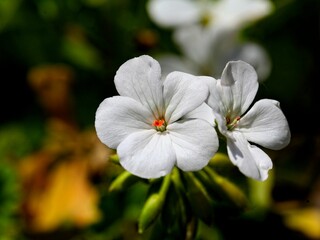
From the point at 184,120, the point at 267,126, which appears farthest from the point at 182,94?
the point at 267,126

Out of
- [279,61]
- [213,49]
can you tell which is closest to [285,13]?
[279,61]

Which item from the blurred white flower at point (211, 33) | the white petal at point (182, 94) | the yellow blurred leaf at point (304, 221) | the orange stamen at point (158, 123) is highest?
the white petal at point (182, 94)

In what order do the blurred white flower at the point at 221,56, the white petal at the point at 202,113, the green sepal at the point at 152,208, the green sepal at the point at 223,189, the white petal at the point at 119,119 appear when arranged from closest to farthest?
the white petal at the point at 119,119
the white petal at the point at 202,113
the green sepal at the point at 152,208
the green sepal at the point at 223,189
the blurred white flower at the point at 221,56

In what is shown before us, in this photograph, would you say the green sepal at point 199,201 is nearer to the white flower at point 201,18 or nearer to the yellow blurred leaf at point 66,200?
the yellow blurred leaf at point 66,200

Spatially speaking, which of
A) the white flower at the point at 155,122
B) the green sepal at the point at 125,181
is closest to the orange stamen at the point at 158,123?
the white flower at the point at 155,122

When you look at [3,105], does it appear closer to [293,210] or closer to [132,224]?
[132,224]

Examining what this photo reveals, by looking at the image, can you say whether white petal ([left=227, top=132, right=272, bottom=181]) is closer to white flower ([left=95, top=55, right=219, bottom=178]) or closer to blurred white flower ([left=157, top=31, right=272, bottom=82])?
white flower ([left=95, top=55, right=219, bottom=178])
